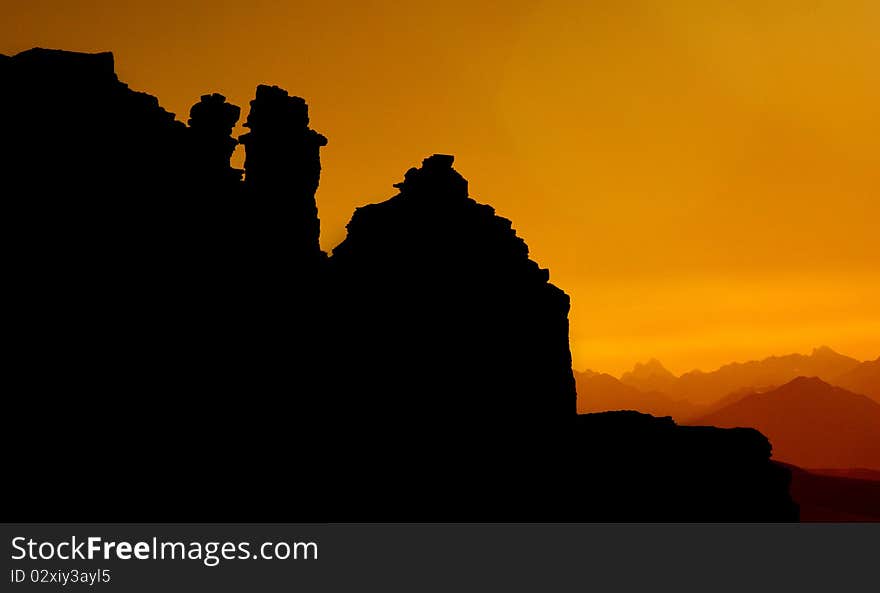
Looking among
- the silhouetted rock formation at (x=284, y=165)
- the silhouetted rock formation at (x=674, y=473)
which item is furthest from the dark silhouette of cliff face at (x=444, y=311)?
the silhouetted rock formation at (x=674, y=473)

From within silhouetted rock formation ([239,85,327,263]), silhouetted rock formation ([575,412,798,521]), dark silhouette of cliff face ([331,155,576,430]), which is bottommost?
silhouetted rock formation ([575,412,798,521])

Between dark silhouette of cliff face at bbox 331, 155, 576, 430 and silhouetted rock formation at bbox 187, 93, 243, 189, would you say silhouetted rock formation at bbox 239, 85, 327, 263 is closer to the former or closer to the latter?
silhouetted rock formation at bbox 187, 93, 243, 189

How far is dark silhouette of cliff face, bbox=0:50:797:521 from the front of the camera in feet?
155

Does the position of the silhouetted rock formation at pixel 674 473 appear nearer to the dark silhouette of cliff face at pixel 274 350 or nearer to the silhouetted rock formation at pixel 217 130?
the dark silhouette of cliff face at pixel 274 350

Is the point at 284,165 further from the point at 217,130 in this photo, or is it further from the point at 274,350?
the point at 274,350

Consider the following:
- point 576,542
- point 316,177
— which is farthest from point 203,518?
point 316,177

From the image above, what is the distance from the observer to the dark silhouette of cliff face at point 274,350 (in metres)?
47.3

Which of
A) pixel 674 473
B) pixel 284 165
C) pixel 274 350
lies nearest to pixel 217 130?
pixel 284 165

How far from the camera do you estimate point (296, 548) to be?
45.4 m

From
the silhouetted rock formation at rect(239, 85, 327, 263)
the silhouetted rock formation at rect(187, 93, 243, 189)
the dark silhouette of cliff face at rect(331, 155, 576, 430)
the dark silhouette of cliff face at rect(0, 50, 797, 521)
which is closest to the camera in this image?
the dark silhouette of cliff face at rect(0, 50, 797, 521)

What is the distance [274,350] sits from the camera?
56.2 metres

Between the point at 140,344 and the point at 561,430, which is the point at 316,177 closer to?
the point at 140,344

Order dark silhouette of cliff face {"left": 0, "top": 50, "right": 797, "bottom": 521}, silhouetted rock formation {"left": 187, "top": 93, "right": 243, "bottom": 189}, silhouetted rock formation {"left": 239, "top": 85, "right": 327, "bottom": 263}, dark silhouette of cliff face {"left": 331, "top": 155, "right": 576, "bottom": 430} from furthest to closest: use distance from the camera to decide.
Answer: silhouetted rock formation {"left": 239, "top": 85, "right": 327, "bottom": 263} → dark silhouette of cliff face {"left": 331, "top": 155, "right": 576, "bottom": 430} → silhouetted rock formation {"left": 187, "top": 93, "right": 243, "bottom": 189} → dark silhouette of cliff face {"left": 0, "top": 50, "right": 797, "bottom": 521}

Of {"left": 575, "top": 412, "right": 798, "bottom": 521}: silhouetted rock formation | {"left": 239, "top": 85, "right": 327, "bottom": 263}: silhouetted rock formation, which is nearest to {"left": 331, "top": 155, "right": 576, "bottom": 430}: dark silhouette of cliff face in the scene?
{"left": 239, "top": 85, "right": 327, "bottom": 263}: silhouetted rock formation
